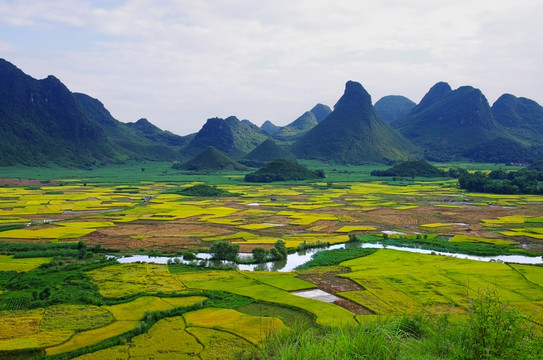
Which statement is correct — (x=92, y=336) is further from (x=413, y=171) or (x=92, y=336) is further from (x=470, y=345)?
(x=413, y=171)

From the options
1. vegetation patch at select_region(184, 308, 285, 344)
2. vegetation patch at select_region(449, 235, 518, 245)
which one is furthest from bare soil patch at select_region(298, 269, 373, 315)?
vegetation patch at select_region(449, 235, 518, 245)

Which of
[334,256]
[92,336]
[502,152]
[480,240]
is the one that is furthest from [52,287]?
[502,152]

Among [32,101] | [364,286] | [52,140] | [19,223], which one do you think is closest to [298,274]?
[364,286]

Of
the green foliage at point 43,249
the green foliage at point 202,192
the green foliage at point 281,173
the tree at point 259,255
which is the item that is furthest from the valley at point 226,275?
the green foliage at point 281,173

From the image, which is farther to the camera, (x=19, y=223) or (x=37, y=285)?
(x=19, y=223)

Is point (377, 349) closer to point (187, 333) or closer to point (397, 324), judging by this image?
point (397, 324)

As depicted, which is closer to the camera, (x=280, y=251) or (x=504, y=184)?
(x=280, y=251)
